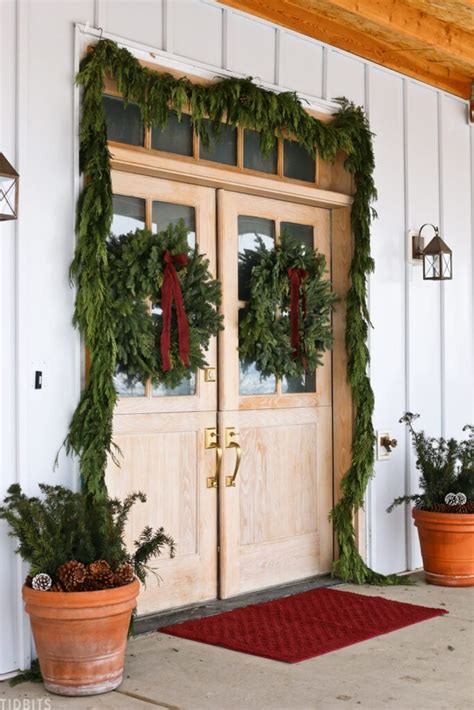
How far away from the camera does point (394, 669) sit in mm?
3883

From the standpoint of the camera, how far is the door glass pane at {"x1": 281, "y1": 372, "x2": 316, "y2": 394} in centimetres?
530

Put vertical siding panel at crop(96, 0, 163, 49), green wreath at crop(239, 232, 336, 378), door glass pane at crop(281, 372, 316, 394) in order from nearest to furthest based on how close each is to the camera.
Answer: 1. vertical siding panel at crop(96, 0, 163, 49)
2. green wreath at crop(239, 232, 336, 378)
3. door glass pane at crop(281, 372, 316, 394)

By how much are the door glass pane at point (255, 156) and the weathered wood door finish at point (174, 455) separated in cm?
35

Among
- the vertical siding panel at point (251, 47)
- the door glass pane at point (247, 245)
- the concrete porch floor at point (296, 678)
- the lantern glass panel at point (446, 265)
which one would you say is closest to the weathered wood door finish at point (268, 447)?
the door glass pane at point (247, 245)

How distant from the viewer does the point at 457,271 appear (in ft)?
20.9

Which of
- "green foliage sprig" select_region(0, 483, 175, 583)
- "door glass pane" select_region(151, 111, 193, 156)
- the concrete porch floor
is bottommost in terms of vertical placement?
the concrete porch floor

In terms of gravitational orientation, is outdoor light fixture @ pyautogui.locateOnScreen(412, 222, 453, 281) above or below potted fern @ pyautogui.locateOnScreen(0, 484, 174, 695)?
above

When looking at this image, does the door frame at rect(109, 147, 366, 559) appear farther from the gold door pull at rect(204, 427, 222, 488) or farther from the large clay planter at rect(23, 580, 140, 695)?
the large clay planter at rect(23, 580, 140, 695)

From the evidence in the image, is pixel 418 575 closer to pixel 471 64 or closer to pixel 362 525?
pixel 362 525

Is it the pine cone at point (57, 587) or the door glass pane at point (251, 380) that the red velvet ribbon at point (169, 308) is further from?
the pine cone at point (57, 587)

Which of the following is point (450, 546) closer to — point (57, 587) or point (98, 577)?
point (98, 577)

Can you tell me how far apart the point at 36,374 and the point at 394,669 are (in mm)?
1907

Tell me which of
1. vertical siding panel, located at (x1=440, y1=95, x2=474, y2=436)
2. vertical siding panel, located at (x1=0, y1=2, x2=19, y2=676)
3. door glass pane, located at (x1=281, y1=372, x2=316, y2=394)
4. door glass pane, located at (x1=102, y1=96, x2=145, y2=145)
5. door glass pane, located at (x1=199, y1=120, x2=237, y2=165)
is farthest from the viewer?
vertical siding panel, located at (x1=440, y1=95, x2=474, y2=436)

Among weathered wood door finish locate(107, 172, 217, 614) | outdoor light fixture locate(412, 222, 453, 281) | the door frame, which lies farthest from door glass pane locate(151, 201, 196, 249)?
outdoor light fixture locate(412, 222, 453, 281)
